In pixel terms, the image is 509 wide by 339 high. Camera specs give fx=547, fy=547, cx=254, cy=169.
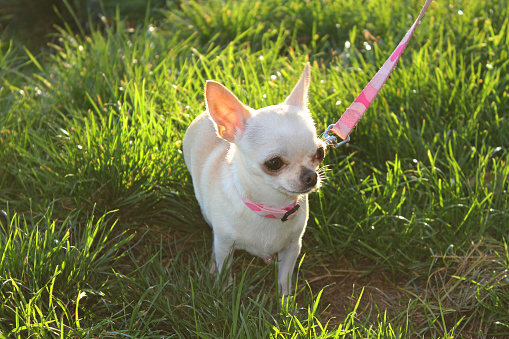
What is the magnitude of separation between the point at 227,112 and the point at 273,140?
0.95ft

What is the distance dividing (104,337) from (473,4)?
144 inches

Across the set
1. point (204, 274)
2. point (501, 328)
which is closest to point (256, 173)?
point (204, 274)

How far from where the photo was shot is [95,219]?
288 cm

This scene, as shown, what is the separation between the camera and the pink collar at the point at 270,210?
2291 mm

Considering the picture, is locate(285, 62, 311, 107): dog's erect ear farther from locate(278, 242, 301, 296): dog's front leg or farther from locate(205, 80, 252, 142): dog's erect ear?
locate(278, 242, 301, 296): dog's front leg

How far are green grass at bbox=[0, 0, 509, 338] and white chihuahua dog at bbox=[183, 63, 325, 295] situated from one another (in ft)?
0.59

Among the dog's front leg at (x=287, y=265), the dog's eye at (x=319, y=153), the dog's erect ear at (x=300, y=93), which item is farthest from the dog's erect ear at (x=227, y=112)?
the dog's front leg at (x=287, y=265)

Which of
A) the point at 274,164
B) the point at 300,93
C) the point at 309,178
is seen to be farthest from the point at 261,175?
the point at 300,93

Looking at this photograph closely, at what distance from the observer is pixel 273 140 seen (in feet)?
6.87

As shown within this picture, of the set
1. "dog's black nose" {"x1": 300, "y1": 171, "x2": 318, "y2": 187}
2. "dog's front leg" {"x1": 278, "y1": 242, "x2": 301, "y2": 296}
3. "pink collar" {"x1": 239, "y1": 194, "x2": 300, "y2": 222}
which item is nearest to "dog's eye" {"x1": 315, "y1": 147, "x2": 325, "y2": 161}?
"dog's black nose" {"x1": 300, "y1": 171, "x2": 318, "y2": 187}

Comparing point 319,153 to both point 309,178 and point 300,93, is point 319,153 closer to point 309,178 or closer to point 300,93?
point 309,178

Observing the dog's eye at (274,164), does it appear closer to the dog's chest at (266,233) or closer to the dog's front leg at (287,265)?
the dog's chest at (266,233)

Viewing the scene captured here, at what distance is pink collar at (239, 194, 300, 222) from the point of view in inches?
90.2

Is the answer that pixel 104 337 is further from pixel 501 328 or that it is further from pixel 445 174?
pixel 445 174
